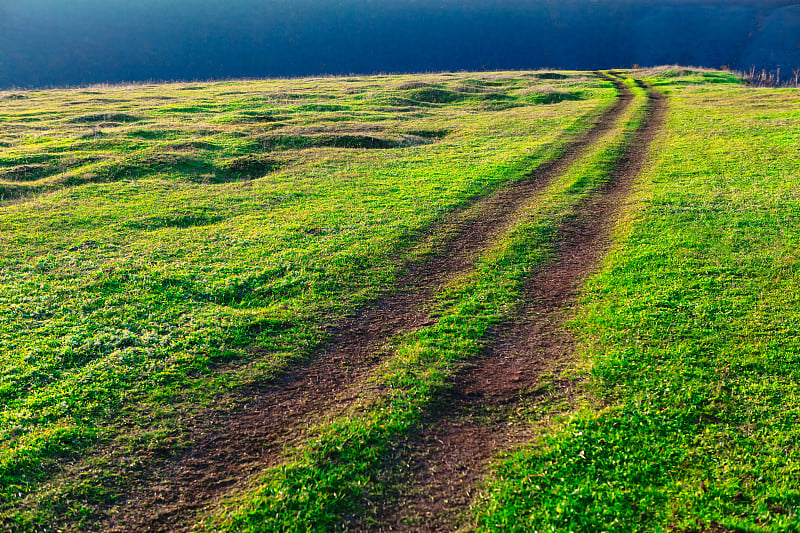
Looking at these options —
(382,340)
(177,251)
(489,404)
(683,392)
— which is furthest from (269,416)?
(177,251)

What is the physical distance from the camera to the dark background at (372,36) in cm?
13412

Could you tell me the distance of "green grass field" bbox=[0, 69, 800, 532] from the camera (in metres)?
8.06

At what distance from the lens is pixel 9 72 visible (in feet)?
392

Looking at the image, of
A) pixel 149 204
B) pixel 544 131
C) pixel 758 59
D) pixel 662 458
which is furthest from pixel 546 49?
pixel 662 458

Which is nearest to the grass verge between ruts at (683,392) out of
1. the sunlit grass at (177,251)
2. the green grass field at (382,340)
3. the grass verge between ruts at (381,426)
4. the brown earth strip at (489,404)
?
the green grass field at (382,340)

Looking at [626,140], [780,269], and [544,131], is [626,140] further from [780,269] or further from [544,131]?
[780,269]

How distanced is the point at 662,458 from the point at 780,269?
32.8 ft

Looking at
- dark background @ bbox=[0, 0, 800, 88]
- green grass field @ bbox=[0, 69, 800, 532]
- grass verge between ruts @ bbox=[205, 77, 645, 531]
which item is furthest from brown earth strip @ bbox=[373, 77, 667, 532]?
dark background @ bbox=[0, 0, 800, 88]

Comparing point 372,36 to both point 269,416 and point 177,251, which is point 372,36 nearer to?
point 177,251

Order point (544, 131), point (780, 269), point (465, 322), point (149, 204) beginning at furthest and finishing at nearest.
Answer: point (544, 131)
point (149, 204)
point (780, 269)
point (465, 322)

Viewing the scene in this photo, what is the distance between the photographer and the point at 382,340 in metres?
12.6

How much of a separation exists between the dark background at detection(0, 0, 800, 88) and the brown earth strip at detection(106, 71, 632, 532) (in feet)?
449

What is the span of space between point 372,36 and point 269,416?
172 m

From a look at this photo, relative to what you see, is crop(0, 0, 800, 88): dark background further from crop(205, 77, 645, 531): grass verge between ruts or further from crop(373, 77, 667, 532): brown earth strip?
crop(373, 77, 667, 532): brown earth strip
